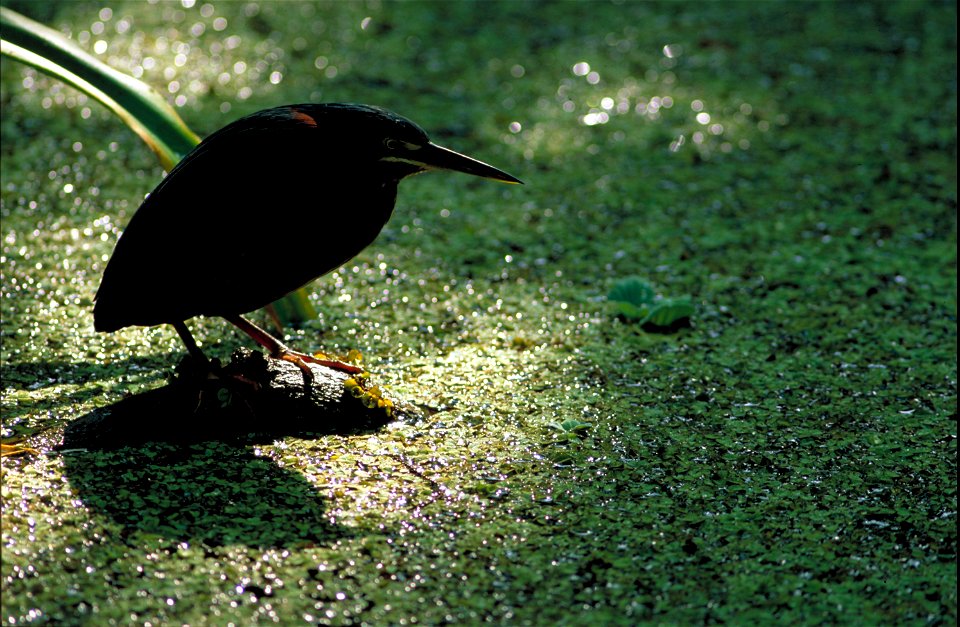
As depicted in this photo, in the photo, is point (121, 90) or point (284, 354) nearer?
point (284, 354)

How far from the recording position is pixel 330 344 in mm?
2217

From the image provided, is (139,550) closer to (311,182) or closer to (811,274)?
(311,182)

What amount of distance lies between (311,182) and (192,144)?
49 centimetres

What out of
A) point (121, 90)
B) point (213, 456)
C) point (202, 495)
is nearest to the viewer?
point (202, 495)

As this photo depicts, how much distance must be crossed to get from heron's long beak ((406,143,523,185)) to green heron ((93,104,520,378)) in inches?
1.7

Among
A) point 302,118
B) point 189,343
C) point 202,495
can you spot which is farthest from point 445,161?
point 202,495

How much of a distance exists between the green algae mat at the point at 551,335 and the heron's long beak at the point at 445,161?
223 millimetres

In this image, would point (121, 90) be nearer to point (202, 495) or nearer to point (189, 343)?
point (189, 343)

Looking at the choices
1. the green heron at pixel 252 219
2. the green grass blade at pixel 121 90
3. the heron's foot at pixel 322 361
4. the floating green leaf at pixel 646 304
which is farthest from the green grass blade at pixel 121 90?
the floating green leaf at pixel 646 304

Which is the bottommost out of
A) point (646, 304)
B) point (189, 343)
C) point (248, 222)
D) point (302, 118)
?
point (646, 304)

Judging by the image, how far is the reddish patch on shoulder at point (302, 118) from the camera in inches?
71.5

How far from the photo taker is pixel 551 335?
2307mm

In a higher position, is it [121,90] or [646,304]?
[121,90]

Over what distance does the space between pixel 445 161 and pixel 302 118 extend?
0.84ft
